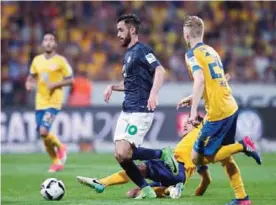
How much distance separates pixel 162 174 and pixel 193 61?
1780 mm

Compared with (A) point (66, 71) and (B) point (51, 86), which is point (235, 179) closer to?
(B) point (51, 86)

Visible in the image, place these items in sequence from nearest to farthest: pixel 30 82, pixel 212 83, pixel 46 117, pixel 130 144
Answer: pixel 212 83
pixel 130 144
pixel 46 117
pixel 30 82

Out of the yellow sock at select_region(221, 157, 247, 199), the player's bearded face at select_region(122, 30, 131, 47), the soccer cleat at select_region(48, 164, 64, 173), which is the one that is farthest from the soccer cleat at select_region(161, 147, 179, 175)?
the soccer cleat at select_region(48, 164, 64, 173)

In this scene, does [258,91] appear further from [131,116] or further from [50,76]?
[131,116]

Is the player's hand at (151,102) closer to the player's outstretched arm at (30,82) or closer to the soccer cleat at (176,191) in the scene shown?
the soccer cleat at (176,191)

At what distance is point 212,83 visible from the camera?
945 centimetres

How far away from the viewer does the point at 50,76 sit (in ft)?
52.0

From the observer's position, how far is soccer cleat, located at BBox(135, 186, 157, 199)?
10289 millimetres

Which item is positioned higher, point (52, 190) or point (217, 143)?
point (217, 143)

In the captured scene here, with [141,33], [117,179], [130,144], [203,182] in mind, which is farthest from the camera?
[141,33]

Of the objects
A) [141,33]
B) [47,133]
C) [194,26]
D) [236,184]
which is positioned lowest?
[47,133]

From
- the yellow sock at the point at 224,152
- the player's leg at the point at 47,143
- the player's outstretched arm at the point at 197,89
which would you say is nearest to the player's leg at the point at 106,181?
the yellow sock at the point at 224,152

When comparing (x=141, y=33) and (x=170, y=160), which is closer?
(x=170, y=160)

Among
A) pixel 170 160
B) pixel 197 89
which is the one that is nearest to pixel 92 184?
pixel 170 160
